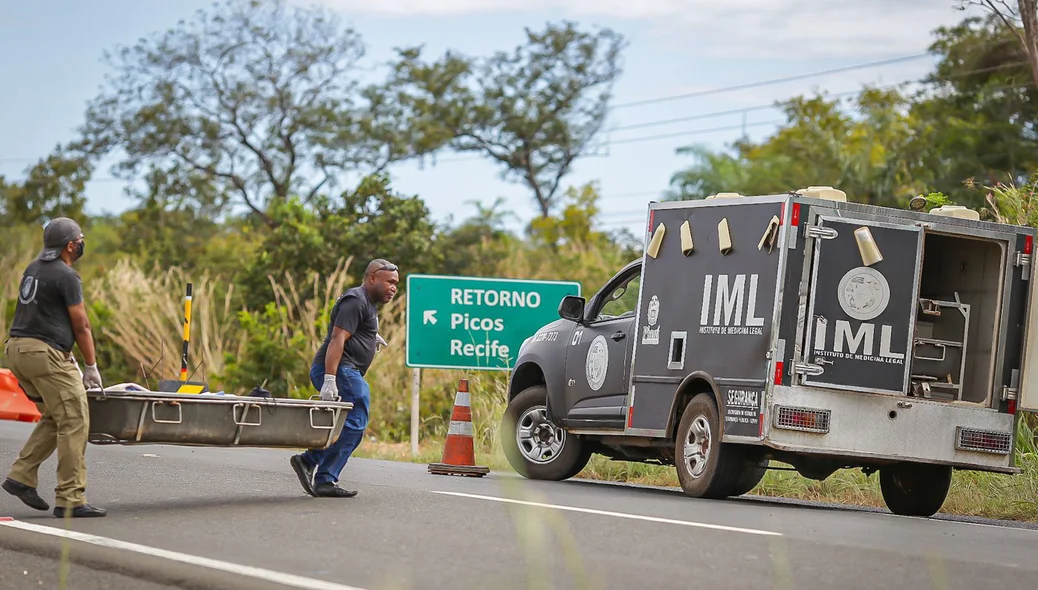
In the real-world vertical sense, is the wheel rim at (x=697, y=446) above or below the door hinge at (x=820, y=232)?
below

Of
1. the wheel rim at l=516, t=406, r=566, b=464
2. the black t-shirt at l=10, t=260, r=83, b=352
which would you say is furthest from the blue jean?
the wheel rim at l=516, t=406, r=566, b=464

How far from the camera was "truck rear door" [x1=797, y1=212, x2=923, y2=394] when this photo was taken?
433 inches

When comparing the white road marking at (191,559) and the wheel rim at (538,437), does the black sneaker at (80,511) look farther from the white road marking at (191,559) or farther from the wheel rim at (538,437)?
the wheel rim at (538,437)

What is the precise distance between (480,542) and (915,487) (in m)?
5.03

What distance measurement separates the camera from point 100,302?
25.9 m

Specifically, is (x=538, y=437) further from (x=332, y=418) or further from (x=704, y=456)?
(x=332, y=418)

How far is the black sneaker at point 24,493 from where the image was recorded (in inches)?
357

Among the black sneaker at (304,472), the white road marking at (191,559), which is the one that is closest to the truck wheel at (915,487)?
the black sneaker at (304,472)

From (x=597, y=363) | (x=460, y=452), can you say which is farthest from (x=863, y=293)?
(x=460, y=452)

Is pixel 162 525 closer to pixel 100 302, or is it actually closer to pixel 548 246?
pixel 100 302

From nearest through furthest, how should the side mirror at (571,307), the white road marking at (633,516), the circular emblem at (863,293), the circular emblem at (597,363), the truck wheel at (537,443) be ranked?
the white road marking at (633,516), the circular emblem at (863,293), the circular emblem at (597,363), the side mirror at (571,307), the truck wheel at (537,443)

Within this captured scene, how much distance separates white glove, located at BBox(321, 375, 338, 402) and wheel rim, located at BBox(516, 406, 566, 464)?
12.2ft

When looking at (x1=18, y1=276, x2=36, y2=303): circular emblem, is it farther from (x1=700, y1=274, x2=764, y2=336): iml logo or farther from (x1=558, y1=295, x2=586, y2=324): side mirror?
(x1=558, y1=295, x2=586, y2=324): side mirror

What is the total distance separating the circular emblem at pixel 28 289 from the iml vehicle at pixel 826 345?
504cm
